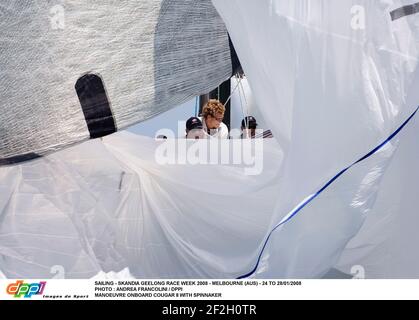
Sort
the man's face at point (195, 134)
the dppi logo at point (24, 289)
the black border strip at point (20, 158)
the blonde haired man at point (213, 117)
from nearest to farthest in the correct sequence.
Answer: the dppi logo at point (24, 289)
the black border strip at point (20, 158)
the man's face at point (195, 134)
the blonde haired man at point (213, 117)

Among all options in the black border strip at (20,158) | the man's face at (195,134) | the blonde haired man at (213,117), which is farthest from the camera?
the blonde haired man at (213,117)

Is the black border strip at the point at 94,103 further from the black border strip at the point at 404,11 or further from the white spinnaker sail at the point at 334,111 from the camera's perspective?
the black border strip at the point at 404,11

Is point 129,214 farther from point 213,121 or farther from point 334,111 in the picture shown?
point 334,111

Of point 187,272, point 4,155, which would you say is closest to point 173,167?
point 187,272

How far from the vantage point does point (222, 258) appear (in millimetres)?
1727

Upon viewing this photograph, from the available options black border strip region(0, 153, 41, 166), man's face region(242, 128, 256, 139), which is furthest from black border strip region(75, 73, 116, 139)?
man's face region(242, 128, 256, 139)

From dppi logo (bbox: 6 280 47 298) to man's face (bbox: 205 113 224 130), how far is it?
99cm

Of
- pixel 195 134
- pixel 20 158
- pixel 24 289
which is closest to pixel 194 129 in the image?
pixel 195 134

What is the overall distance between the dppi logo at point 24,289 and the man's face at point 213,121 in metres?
0.99

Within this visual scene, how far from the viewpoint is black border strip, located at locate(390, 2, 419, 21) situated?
1479mm

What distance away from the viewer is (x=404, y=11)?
1.49 metres

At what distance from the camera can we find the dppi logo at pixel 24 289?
138 cm

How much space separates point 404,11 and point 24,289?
3.42 ft

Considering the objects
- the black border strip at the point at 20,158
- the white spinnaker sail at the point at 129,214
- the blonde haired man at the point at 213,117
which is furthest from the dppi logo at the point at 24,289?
the blonde haired man at the point at 213,117
